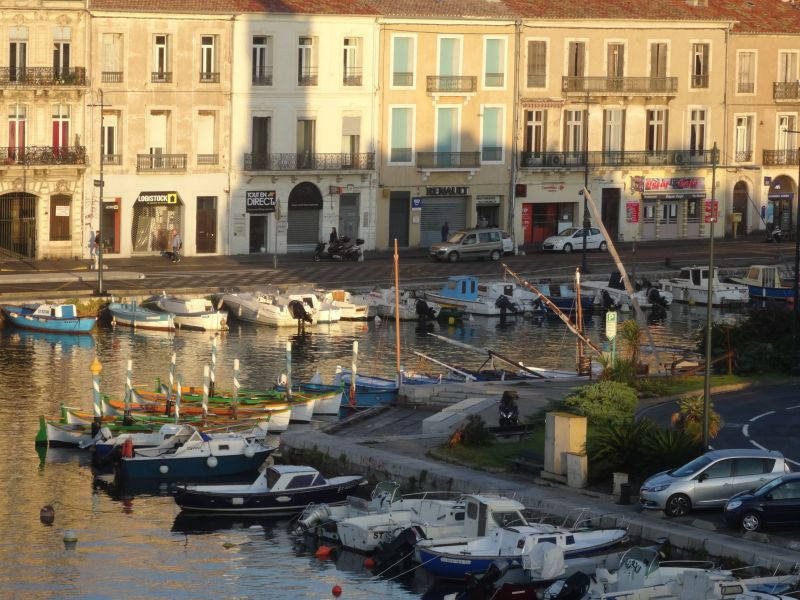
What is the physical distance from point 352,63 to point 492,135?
880 cm

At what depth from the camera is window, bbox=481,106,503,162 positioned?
9700 centimetres

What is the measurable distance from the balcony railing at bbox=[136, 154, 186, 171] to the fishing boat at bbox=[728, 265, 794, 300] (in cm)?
2798

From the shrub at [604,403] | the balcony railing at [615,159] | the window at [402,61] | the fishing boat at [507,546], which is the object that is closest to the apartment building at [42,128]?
the window at [402,61]

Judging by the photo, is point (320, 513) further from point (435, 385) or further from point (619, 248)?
point (619, 248)

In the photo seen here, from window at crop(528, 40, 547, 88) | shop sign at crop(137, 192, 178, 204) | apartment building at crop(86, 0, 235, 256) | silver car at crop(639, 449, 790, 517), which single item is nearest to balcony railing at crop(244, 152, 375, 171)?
apartment building at crop(86, 0, 235, 256)

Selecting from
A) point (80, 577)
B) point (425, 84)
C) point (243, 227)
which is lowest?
point (80, 577)

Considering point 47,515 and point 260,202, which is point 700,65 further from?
point 47,515

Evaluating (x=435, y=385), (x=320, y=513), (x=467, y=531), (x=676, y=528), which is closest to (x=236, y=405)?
(x=435, y=385)

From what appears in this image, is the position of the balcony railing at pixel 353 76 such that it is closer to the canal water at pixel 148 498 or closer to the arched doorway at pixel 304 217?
the arched doorway at pixel 304 217

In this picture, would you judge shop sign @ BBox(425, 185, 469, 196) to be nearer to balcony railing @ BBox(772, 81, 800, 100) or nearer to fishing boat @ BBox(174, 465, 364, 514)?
balcony railing @ BBox(772, 81, 800, 100)

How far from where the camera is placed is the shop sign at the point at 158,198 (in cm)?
8875

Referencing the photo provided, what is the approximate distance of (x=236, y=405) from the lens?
57188 millimetres

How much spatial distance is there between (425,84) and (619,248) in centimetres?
1391

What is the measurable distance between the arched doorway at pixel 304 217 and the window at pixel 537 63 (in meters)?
13.7
